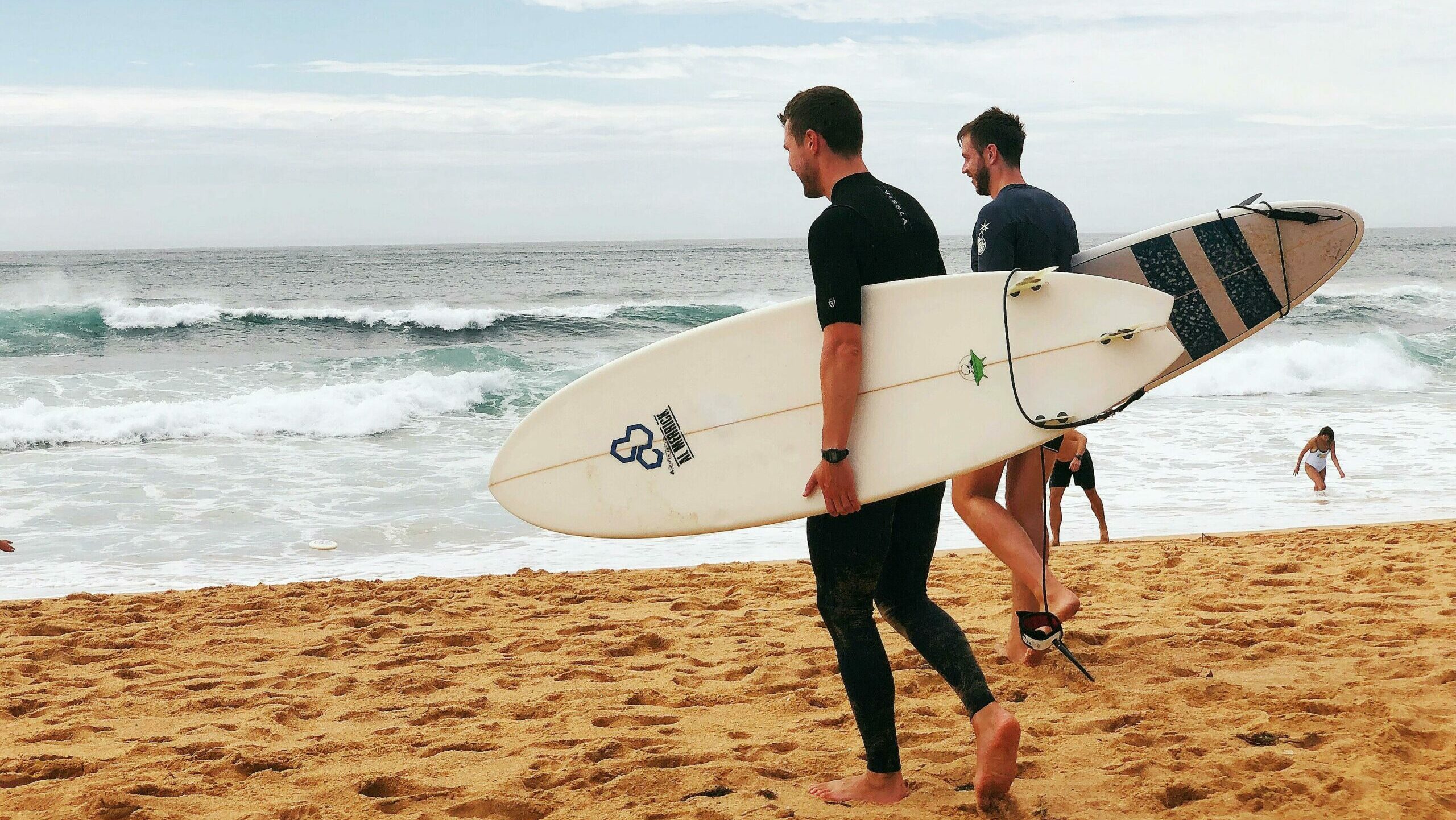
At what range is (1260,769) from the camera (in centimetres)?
230

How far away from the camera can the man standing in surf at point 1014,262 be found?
2863 mm

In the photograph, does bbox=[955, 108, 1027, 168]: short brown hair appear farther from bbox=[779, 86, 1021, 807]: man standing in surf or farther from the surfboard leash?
bbox=[779, 86, 1021, 807]: man standing in surf

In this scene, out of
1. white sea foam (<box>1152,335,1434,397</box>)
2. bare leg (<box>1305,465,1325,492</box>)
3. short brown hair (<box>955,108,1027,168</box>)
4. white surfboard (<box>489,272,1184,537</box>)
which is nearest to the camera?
white surfboard (<box>489,272,1184,537</box>)

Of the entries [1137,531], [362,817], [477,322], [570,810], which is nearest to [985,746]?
[570,810]

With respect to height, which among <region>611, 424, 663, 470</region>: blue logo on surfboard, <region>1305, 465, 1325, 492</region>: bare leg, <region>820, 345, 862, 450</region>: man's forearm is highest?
<region>820, 345, 862, 450</region>: man's forearm

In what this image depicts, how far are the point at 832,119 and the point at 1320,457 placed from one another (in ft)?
23.9

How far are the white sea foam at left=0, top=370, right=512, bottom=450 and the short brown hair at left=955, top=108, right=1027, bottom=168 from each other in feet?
30.2

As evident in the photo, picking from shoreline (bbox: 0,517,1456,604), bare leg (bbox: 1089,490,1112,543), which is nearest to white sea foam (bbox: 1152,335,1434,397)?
shoreline (bbox: 0,517,1456,604)

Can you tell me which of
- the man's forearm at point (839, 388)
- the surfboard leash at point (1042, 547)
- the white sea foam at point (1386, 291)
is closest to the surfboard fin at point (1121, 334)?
the surfboard leash at point (1042, 547)

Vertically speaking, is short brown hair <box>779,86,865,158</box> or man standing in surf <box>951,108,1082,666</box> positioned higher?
short brown hair <box>779,86,865,158</box>

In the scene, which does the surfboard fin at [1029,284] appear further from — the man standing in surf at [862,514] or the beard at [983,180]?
the beard at [983,180]

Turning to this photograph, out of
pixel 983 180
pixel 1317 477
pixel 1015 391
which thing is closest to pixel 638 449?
pixel 1015 391

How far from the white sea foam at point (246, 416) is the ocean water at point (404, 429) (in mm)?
40

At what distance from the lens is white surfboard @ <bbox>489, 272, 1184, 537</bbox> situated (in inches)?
89.8
